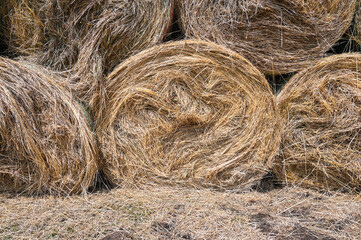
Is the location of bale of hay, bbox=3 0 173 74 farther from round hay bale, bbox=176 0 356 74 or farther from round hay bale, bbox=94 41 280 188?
round hay bale, bbox=176 0 356 74

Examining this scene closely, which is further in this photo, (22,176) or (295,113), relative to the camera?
(295,113)

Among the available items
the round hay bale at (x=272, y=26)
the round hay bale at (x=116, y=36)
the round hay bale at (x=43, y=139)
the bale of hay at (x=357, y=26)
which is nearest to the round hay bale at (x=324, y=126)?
the round hay bale at (x=272, y=26)

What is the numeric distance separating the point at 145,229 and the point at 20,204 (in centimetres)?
87

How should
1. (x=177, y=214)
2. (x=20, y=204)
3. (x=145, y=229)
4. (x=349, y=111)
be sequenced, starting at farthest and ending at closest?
1. (x=349, y=111)
2. (x=20, y=204)
3. (x=177, y=214)
4. (x=145, y=229)

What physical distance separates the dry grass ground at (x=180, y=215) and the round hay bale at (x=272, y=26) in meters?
1.00

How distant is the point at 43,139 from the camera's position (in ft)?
7.29

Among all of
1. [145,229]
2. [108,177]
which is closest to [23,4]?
[108,177]

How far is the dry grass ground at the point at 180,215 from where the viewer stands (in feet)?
5.71

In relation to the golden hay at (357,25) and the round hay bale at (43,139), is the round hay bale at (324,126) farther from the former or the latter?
the round hay bale at (43,139)

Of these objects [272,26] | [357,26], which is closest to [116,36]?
[272,26]

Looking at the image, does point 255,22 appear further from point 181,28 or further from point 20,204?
point 20,204

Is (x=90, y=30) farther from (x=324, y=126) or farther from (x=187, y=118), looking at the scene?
(x=324, y=126)

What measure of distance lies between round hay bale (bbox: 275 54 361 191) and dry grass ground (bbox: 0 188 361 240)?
170mm

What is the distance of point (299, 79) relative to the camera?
8.25 ft
